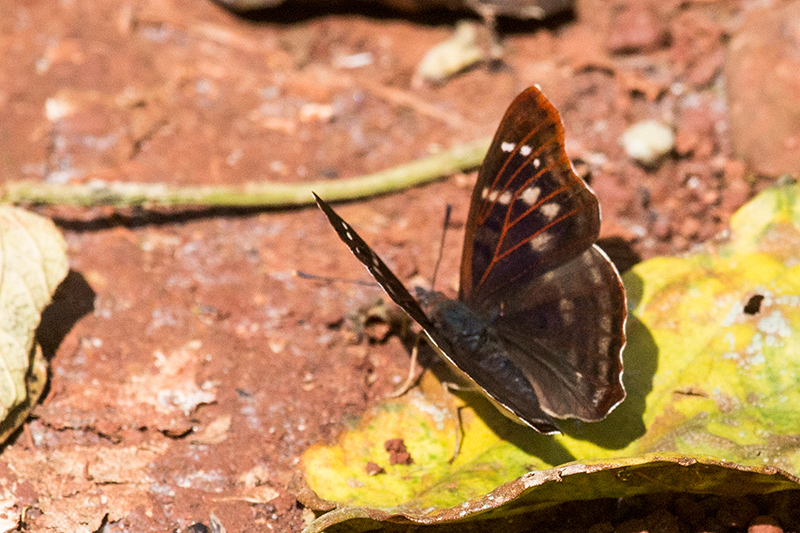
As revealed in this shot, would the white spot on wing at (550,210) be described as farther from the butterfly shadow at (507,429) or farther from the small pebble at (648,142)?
the small pebble at (648,142)

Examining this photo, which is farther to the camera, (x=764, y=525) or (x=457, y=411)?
(x=457, y=411)

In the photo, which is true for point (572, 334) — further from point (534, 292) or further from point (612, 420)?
point (612, 420)

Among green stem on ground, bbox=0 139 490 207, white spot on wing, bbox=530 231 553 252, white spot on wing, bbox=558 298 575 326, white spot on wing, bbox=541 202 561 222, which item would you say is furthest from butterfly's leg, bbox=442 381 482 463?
green stem on ground, bbox=0 139 490 207

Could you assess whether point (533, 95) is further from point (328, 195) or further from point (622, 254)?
point (328, 195)

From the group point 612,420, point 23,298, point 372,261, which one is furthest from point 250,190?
point 612,420

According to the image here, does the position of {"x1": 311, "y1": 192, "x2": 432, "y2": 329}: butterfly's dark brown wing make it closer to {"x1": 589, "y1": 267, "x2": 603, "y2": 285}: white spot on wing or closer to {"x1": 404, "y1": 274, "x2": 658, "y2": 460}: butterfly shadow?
{"x1": 404, "y1": 274, "x2": 658, "y2": 460}: butterfly shadow

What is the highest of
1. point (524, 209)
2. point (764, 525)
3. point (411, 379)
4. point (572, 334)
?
point (524, 209)

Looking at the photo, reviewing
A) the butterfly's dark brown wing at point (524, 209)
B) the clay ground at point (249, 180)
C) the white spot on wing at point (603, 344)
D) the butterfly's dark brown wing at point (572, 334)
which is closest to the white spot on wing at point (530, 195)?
the butterfly's dark brown wing at point (524, 209)
